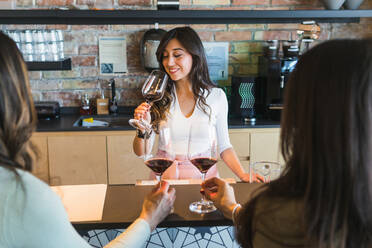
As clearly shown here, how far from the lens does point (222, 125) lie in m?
2.39

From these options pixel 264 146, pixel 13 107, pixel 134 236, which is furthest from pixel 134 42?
pixel 13 107

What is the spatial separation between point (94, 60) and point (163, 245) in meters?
2.41

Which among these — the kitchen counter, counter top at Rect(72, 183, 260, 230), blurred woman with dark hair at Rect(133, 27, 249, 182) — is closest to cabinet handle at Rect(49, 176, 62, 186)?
the kitchen counter

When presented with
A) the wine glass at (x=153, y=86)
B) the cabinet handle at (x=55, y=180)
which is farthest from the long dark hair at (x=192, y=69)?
the cabinet handle at (x=55, y=180)

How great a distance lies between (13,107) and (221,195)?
73 centimetres

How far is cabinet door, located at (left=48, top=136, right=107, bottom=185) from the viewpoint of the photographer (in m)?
3.20

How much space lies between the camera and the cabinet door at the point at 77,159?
3.20 meters

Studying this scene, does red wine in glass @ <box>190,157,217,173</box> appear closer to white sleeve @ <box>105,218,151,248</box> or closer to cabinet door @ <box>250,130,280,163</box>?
white sleeve @ <box>105,218,151,248</box>

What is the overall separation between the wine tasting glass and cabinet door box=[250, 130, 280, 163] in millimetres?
1787

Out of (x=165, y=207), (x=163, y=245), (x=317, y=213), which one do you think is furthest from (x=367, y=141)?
(x=163, y=245)

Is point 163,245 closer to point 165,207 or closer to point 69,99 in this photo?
point 165,207

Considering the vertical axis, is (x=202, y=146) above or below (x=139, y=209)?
above

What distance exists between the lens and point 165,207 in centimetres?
135

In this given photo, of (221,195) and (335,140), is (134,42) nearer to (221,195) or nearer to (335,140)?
(221,195)
